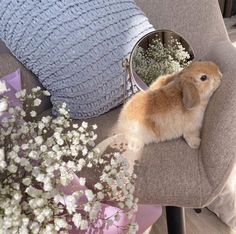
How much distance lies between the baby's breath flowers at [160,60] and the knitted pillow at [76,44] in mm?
66

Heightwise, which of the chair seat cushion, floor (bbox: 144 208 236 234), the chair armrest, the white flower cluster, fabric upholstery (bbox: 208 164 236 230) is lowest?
floor (bbox: 144 208 236 234)

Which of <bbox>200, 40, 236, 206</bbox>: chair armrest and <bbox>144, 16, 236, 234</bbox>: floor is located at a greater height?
<bbox>200, 40, 236, 206</bbox>: chair armrest

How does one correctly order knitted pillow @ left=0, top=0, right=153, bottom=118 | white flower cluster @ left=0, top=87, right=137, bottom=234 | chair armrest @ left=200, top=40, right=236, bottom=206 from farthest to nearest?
1. knitted pillow @ left=0, top=0, right=153, bottom=118
2. chair armrest @ left=200, top=40, right=236, bottom=206
3. white flower cluster @ left=0, top=87, right=137, bottom=234

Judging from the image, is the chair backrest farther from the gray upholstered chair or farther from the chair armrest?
the chair armrest

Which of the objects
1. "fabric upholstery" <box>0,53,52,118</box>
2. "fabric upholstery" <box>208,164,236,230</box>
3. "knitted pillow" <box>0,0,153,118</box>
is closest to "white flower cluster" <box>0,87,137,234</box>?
"knitted pillow" <box>0,0,153,118</box>

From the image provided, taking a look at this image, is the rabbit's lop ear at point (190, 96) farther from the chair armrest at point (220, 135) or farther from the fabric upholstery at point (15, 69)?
the fabric upholstery at point (15, 69)

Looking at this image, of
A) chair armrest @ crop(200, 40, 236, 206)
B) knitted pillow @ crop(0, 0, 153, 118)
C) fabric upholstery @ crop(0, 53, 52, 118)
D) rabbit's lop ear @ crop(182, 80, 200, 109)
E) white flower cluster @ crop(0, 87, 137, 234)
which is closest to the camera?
white flower cluster @ crop(0, 87, 137, 234)

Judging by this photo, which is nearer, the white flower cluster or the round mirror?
the white flower cluster

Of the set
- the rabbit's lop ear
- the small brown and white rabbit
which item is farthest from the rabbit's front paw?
the rabbit's lop ear

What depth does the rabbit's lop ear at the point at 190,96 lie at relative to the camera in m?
1.01

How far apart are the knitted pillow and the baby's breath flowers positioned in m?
0.07

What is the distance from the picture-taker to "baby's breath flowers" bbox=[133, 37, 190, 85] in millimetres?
1249

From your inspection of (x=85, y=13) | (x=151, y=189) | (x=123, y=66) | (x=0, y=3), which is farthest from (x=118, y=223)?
(x=0, y=3)

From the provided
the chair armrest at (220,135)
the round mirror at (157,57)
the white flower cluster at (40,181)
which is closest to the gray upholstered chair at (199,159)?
the chair armrest at (220,135)
